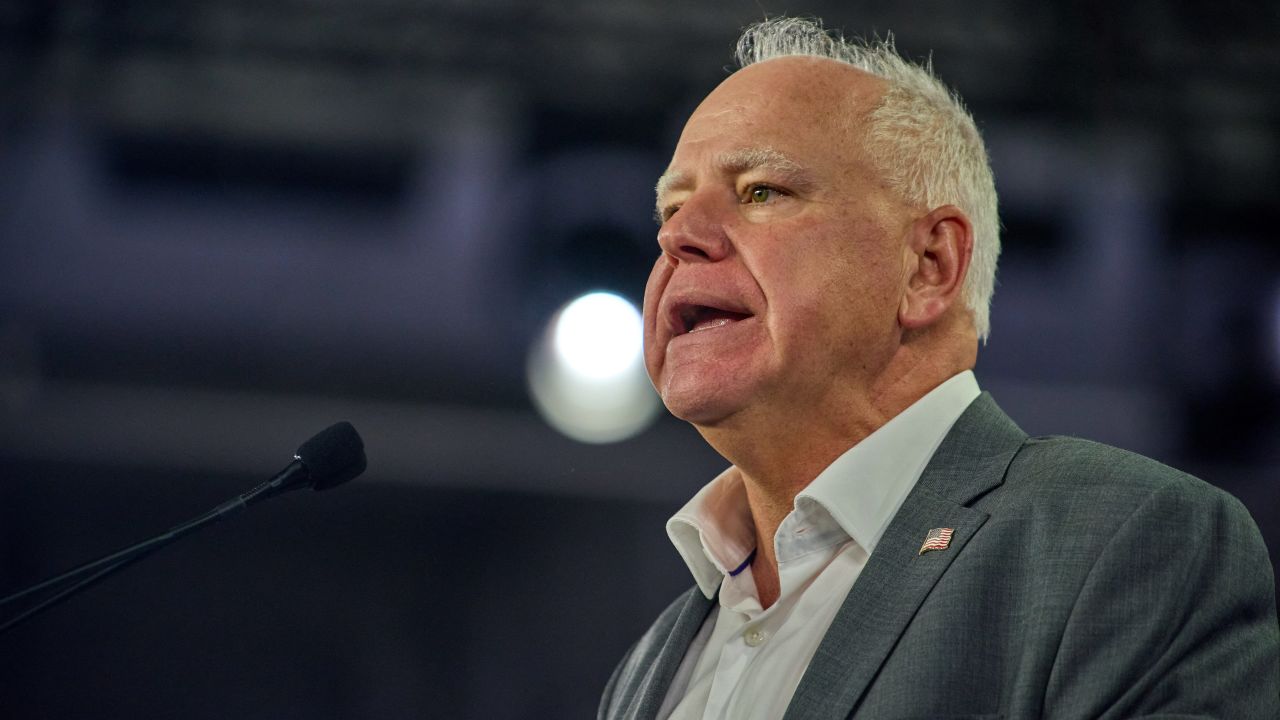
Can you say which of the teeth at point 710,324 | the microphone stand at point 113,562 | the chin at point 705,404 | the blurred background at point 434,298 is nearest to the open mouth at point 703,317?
the teeth at point 710,324

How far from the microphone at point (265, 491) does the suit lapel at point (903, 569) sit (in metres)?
0.68

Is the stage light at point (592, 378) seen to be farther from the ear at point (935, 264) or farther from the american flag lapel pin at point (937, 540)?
the american flag lapel pin at point (937, 540)

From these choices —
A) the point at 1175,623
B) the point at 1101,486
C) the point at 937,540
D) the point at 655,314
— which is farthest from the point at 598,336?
the point at 1175,623

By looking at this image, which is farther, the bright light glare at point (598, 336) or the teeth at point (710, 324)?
the bright light glare at point (598, 336)

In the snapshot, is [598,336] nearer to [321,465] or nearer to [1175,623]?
[321,465]

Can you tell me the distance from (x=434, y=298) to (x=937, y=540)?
3.51 m

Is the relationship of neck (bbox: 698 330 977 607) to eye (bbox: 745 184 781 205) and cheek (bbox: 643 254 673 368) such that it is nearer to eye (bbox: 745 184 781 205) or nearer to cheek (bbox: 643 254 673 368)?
cheek (bbox: 643 254 673 368)

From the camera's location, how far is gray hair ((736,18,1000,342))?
1809 mm

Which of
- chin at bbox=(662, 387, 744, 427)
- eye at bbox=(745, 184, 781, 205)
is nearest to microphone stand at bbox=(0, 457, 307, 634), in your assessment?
chin at bbox=(662, 387, 744, 427)

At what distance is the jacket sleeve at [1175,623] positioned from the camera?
1155mm

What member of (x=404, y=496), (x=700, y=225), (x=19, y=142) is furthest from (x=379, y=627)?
(x=700, y=225)

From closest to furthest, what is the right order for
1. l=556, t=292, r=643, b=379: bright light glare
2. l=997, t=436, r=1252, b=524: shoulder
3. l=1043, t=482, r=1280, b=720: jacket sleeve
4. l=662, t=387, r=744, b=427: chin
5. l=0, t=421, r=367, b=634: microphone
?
1. l=1043, t=482, r=1280, b=720: jacket sleeve
2. l=997, t=436, r=1252, b=524: shoulder
3. l=0, t=421, r=367, b=634: microphone
4. l=662, t=387, r=744, b=427: chin
5. l=556, t=292, r=643, b=379: bright light glare

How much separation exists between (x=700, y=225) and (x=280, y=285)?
325 centimetres

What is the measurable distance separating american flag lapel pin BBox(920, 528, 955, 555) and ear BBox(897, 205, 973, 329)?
401 mm
